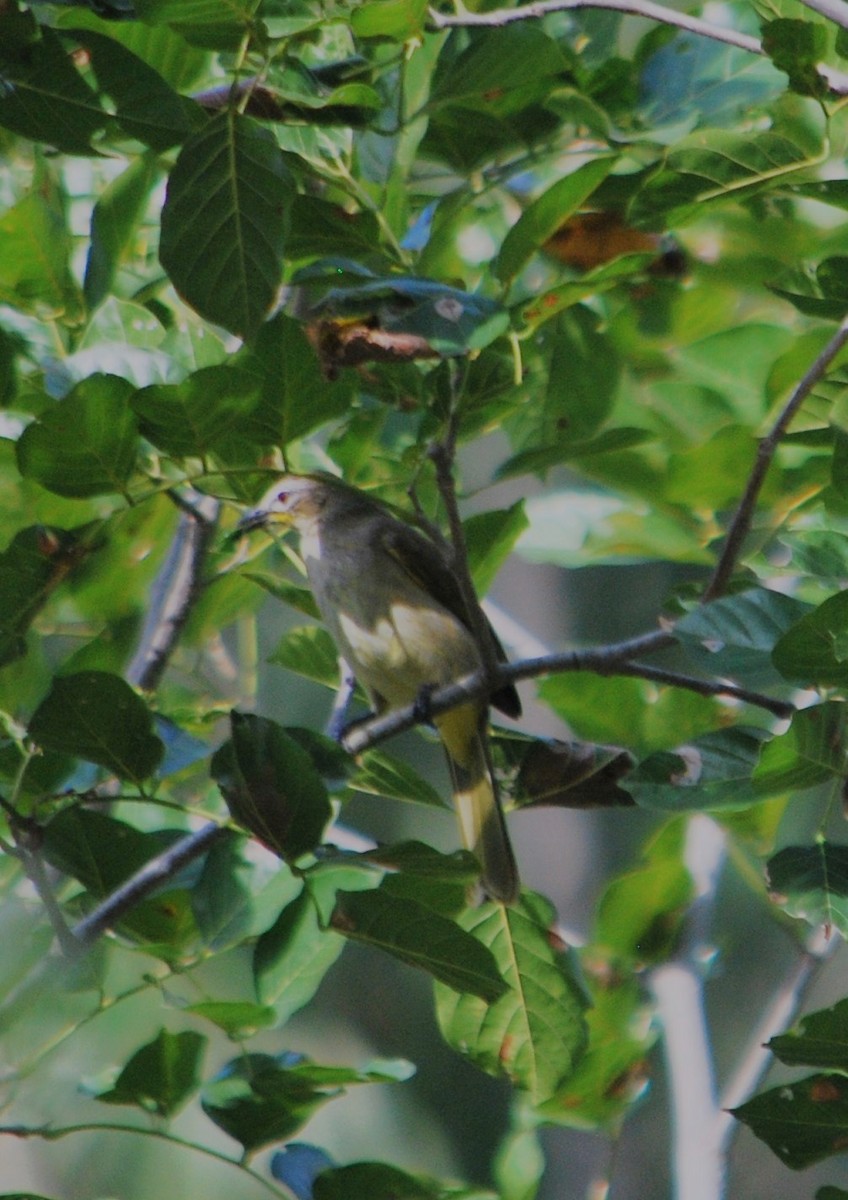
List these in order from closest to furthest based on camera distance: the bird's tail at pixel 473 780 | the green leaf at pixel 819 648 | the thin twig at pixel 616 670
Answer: the green leaf at pixel 819 648 < the thin twig at pixel 616 670 < the bird's tail at pixel 473 780

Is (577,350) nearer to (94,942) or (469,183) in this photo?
(469,183)

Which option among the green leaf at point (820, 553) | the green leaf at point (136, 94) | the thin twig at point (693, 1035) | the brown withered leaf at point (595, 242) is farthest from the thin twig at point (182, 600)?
the green leaf at point (820, 553)

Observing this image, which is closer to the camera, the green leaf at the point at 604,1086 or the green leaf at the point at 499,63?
the green leaf at the point at 499,63

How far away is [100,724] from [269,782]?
0.28 meters

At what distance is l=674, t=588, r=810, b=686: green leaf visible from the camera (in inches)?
66.6

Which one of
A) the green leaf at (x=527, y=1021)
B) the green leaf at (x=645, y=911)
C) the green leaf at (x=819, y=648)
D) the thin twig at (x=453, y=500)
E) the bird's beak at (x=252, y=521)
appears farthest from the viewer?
the bird's beak at (x=252, y=521)

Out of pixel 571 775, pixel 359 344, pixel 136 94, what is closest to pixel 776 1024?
pixel 571 775

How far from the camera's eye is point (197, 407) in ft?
5.41

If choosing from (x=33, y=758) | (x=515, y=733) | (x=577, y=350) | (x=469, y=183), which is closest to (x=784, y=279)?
(x=577, y=350)

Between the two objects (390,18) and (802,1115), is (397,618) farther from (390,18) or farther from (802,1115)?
(390,18)

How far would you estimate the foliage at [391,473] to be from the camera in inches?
65.7

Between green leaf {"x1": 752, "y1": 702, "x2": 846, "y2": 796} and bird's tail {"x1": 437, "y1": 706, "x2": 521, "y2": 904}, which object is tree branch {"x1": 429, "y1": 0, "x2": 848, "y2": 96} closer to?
green leaf {"x1": 752, "y1": 702, "x2": 846, "y2": 796}

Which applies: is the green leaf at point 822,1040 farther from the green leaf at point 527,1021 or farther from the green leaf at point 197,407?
the green leaf at point 197,407

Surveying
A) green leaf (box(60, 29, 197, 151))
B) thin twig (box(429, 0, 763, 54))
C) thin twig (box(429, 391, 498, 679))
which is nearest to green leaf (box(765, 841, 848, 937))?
thin twig (box(429, 391, 498, 679))
